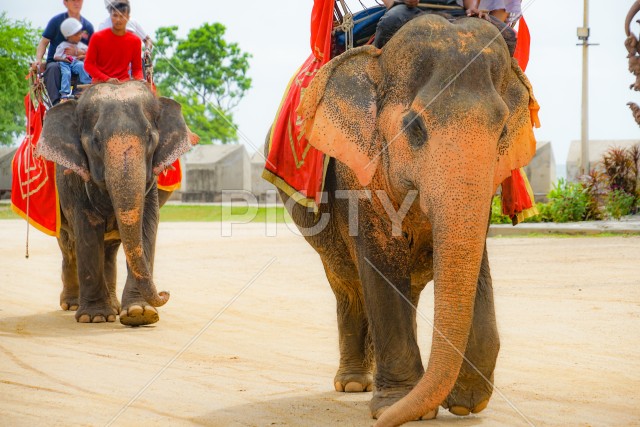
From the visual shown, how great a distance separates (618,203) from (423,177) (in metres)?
15.7

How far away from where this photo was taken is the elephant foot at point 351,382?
6.58m

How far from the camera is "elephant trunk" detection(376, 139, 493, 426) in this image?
4.54 metres

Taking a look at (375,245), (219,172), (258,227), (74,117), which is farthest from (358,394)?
(219,172)

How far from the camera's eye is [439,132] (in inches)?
189

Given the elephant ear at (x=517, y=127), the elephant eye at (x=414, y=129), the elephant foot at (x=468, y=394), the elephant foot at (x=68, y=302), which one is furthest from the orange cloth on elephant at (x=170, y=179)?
the elephant eye at (x=414, y=129)

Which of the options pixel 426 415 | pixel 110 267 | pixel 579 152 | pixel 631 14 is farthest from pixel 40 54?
pixel 579 152

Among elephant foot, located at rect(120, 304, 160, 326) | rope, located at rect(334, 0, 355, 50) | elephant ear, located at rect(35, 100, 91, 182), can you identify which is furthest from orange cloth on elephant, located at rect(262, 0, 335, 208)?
elephant ear, located at rect(35, 100, 91, 182)

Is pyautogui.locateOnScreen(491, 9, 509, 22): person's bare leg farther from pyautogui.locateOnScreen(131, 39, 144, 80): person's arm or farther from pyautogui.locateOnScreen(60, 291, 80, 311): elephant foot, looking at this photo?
pyautogui.locateOnScreen(60, 291, 80, 311): elephant foot

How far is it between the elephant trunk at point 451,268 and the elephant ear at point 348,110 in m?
0.56

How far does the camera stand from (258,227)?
79.8 ft

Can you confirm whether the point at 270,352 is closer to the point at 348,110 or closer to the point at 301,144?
the point at 301,144

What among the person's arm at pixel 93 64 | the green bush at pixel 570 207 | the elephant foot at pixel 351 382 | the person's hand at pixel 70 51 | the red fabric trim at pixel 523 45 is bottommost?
the elephant foot at pixel 351 382

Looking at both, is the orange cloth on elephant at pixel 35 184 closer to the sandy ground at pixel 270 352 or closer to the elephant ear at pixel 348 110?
the sandy ground at pixel 270 352

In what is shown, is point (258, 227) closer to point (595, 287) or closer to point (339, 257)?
point (595, 287)
